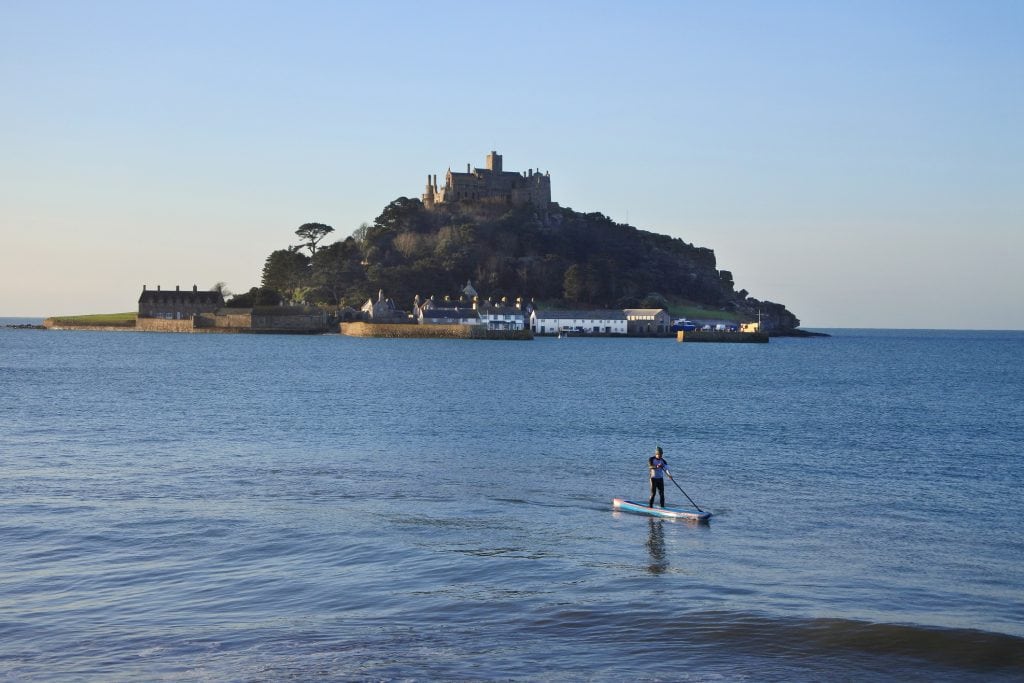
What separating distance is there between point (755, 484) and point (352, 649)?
16.6 metres

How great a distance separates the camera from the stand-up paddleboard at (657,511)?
72.4ft

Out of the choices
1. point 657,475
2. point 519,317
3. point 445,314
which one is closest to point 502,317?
point 519,317

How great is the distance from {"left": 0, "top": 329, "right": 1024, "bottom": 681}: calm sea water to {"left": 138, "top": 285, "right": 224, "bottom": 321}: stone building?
131348 millimetres

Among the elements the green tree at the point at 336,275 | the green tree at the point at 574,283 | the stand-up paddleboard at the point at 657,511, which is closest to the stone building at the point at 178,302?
the green tree at the point at 336,275

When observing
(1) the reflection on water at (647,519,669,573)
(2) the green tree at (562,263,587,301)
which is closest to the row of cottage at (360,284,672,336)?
(2) the green tree at (562,263,587,301)

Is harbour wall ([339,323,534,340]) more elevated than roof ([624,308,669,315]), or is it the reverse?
roof ([624,308,669,315])

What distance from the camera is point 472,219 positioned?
633 feet

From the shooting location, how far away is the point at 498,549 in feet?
63.5

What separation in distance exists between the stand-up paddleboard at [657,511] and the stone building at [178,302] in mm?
158796

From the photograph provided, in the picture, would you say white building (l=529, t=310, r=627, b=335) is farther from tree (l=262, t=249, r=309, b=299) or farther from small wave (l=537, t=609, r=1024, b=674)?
small wave (l=537, t=609, r=1024, b=674)

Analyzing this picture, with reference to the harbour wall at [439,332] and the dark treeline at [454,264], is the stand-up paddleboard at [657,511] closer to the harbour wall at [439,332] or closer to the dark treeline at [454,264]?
the harbour wall at [439,332]

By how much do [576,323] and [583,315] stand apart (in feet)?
7.30

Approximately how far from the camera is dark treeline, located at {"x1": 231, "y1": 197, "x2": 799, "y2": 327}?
573 ft

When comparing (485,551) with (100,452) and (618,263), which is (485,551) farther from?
(618,263)
